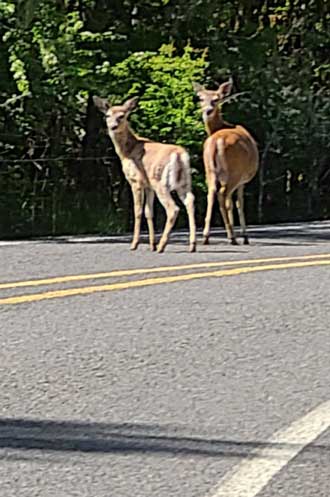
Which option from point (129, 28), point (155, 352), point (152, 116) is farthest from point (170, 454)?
point (129, 28)

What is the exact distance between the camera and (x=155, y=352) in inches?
403

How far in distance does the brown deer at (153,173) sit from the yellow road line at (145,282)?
1914 mm

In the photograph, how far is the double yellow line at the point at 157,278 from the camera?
1312 cm

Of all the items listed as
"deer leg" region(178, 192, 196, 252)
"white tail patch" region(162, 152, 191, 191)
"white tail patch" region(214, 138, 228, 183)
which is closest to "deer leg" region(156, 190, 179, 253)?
"white tail patch" region(162, 152, 191, 191)

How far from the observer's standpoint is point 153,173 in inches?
697

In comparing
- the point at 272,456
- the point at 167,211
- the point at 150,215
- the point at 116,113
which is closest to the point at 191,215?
the point at 167,211

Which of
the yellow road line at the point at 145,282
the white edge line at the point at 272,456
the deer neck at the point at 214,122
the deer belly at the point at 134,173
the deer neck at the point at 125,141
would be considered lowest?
the white edge line at the point at 272,456

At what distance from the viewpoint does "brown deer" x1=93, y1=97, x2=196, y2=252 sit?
1759 centimetres

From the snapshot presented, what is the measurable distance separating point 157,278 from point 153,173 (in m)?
3.53

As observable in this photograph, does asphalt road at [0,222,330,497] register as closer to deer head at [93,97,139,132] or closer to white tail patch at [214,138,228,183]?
deer head at [93,97,139,132]

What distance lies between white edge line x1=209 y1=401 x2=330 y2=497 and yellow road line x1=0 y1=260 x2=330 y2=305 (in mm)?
4845

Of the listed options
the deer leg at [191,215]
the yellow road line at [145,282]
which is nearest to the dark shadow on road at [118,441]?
the yellow road line at [145,282]

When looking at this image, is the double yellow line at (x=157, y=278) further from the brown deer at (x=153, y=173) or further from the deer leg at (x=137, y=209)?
the deer leg at (x=137, y=209)

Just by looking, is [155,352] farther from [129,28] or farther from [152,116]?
[129,28]
